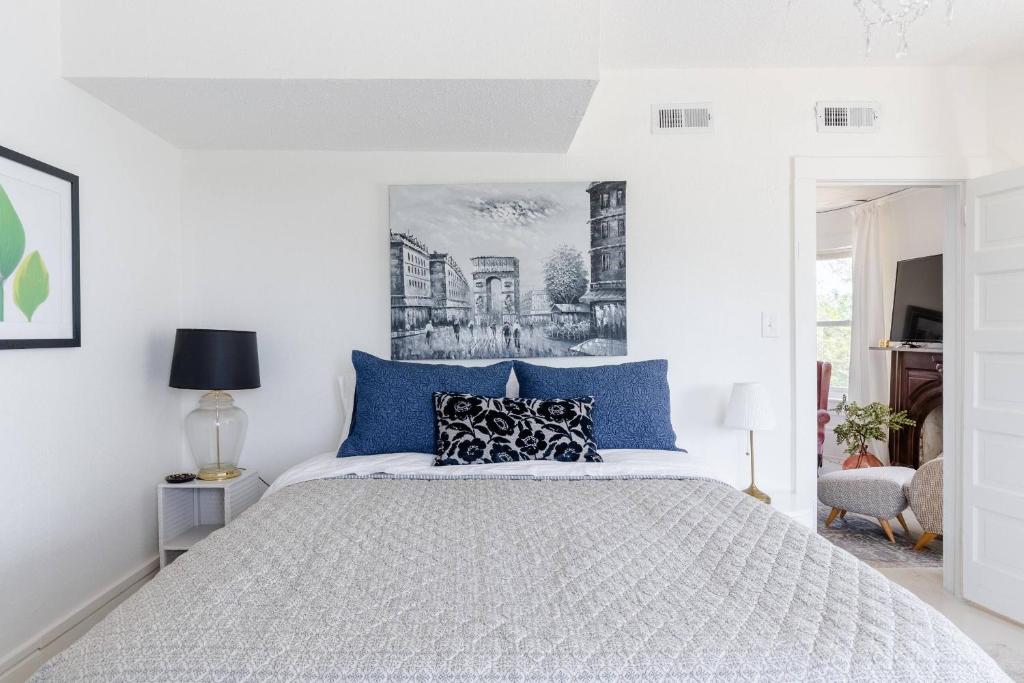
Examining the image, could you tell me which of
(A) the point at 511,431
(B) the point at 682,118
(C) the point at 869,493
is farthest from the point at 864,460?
(A) the point at 511,431

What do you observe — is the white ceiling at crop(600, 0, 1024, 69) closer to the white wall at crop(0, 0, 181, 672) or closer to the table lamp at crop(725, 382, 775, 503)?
the table lamp at crop(725, 382, 775, 503)

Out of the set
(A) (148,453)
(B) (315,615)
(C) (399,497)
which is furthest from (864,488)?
(A) (148,453)

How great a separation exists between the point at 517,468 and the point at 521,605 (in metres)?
1.13

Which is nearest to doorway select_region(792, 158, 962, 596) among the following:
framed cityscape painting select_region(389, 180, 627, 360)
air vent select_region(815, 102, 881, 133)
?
air vent select_region(815, 102, 881, 133)

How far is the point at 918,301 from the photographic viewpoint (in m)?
4.50

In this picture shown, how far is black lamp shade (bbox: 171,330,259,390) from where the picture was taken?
8.76 ft

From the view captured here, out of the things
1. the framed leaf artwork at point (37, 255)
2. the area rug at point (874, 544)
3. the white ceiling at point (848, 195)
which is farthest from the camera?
the white ceiling at point (848, 195)

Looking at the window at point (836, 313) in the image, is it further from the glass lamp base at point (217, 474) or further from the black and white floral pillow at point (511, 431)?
the glass lamp base at point (217, 474)

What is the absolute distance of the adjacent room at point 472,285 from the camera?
6.72ft

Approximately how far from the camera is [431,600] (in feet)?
3.98

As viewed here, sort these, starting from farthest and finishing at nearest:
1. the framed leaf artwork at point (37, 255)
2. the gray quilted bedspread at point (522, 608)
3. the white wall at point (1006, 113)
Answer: the white wall at point (1006, 113) < the framed leaf artwork at point (37, 255) < the gray quilted bedspread at point (522, 608)

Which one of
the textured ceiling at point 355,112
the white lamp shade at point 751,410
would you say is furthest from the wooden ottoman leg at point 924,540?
the textured ceiling at point 355,112

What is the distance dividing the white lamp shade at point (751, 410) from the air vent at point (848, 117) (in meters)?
1.31

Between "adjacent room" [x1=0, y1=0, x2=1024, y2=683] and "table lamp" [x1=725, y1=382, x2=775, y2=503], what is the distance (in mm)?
14
